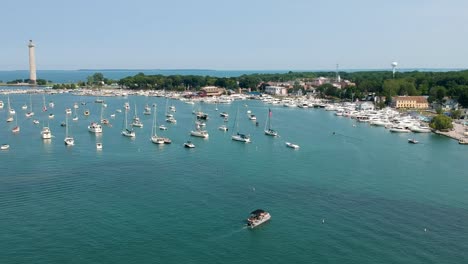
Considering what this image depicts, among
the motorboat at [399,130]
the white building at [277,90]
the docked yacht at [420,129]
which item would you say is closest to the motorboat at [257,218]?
the motorboat at [399,130]

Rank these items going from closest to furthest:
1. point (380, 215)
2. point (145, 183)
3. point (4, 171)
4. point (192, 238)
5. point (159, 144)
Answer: point (192, 238) → point (380, 215) → point (145, 183) → point (4, 171) → point (159, 144)

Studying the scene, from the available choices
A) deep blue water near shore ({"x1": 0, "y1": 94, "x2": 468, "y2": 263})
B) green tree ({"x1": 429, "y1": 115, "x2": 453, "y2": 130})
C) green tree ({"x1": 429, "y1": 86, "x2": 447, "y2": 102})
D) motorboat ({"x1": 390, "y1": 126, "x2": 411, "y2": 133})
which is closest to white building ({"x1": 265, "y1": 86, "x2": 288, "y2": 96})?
green tree ({"x1": 429, "y1": 86, "x2": 447, "y2": 102})

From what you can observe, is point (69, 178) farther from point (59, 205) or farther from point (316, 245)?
point (316, 245)

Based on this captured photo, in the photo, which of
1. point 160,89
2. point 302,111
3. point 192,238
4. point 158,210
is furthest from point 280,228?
point 160,89

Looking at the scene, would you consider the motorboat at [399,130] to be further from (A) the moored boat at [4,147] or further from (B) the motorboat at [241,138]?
(A) the moored boat at [4,147]

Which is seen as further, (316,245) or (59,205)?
(59,205)

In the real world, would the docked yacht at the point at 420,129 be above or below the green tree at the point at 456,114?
below
